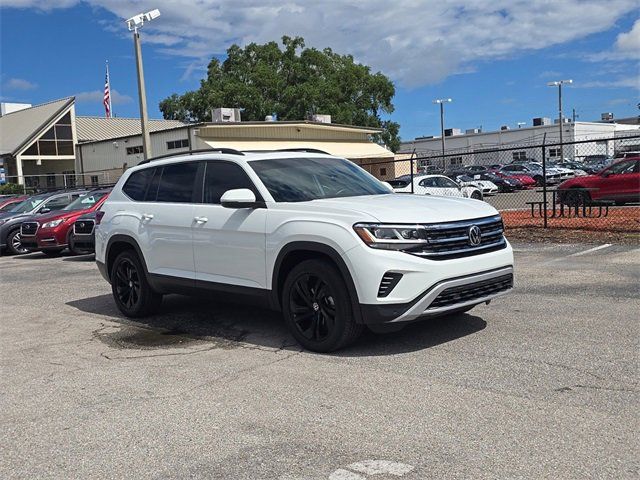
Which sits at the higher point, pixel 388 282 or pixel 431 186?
pixel 431 186

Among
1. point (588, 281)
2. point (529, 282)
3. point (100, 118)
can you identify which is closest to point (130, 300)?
point (529, 282)

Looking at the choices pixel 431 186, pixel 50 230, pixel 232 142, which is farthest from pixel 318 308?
pixel 232 142

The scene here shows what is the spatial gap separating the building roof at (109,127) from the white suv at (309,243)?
43.2 meters

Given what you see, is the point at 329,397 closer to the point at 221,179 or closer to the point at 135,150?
the point at 221,179

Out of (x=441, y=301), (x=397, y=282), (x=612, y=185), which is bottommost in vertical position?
(x=441, y=301)

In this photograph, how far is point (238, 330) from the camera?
6.93 metres

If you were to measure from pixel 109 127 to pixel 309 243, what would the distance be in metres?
51.1

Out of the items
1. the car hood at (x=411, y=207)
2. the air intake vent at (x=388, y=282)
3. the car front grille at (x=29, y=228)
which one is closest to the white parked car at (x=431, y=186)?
the car front grille at (x=29, y=228)

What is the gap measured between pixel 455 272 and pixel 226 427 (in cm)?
228

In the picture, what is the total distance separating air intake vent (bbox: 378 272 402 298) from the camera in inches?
207

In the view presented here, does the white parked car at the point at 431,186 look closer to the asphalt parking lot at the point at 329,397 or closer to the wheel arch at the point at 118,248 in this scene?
the asphalt parking lot at the point at 329,397

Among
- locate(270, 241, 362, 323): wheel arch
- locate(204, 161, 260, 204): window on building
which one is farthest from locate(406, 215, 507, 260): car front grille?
locate(204, 161, 260, 204): window on building

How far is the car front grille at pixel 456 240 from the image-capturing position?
5.37m

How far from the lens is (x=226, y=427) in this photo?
4223 millimetres
